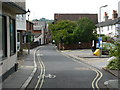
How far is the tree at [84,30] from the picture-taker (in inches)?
2301

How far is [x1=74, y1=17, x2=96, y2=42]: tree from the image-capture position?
58.4m

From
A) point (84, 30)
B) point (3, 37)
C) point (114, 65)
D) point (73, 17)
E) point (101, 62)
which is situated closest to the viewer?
point (3, 37)

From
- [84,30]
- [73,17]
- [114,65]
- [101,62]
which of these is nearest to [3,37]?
[114,65]

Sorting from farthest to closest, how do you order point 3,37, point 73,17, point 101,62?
1. point 73,17
2. point 101,62
3. point 3,37

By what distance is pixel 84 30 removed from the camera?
5834cm

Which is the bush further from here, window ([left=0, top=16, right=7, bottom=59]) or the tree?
the tree

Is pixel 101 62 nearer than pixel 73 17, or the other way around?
pixel 101 62

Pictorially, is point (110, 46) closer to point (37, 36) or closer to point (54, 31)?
point (54, 31)

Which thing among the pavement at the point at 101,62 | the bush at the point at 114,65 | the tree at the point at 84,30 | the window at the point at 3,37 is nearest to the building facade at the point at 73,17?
the tree at the point at 84,30

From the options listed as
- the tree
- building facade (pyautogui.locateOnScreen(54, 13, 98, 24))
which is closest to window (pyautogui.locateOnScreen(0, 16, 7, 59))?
the tree

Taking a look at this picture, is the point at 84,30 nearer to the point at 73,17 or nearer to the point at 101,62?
the point at 101,62

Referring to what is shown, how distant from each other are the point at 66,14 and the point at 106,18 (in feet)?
48.3

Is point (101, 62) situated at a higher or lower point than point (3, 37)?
lower

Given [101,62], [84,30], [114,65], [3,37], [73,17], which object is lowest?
[101,62]
